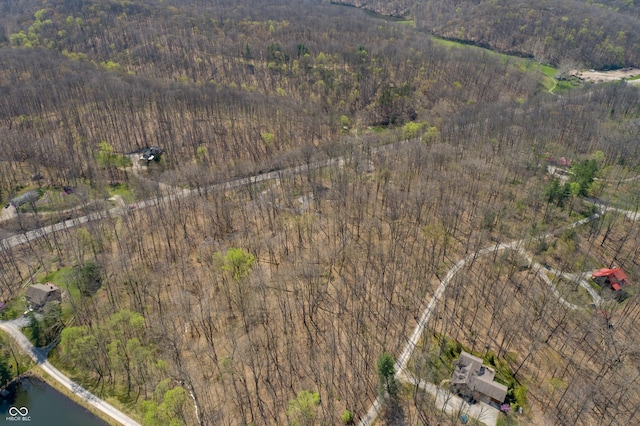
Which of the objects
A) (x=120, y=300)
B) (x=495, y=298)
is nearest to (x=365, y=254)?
(x=495, y=298)

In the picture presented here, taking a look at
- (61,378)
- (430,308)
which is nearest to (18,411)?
(61,378)

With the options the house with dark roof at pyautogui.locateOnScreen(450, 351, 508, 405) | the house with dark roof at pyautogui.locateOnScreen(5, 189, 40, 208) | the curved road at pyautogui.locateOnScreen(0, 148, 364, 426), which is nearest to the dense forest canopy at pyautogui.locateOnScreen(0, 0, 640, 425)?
the curved road at pyautogui.locateOnScreen(0, 148, 364, 426)

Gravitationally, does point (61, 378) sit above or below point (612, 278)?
below

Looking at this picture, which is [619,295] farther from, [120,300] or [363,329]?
[120,300]

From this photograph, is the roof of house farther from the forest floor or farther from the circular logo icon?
the forest floor

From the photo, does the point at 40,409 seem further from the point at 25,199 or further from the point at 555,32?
the point at 555,32

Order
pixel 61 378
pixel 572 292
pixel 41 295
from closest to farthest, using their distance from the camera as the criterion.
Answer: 1. pixel 61 378
2. pixel 41 295
3. pixel 572 292
